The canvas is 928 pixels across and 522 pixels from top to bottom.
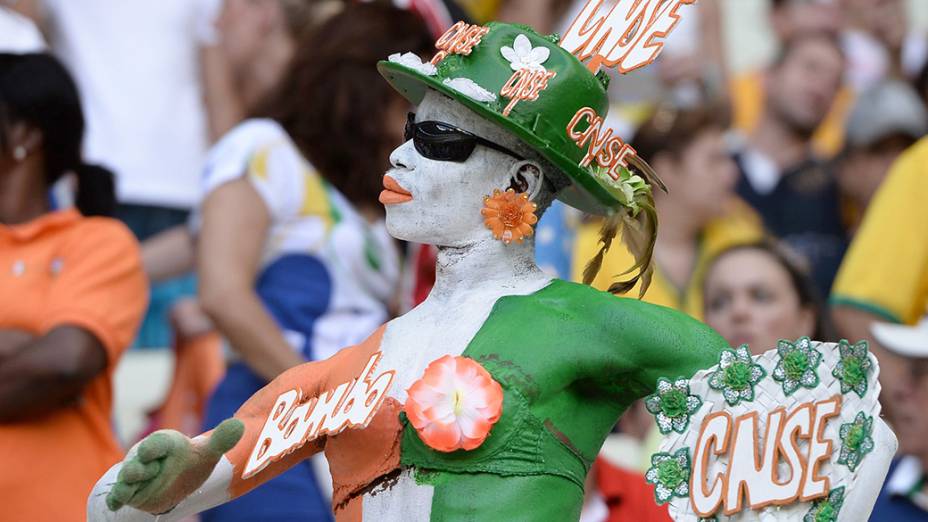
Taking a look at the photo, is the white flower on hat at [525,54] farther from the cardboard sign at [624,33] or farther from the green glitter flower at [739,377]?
the green glitter flower at [739,377]

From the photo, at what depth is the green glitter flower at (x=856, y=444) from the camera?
3.35 metres

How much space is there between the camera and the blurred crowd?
5.06 metres

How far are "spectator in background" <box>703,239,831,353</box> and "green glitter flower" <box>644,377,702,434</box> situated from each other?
2269 millimetres

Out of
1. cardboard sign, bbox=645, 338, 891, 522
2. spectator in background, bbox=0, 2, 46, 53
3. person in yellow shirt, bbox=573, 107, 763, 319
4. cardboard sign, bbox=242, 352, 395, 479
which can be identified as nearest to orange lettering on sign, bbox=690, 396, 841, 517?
cardboard sign, bbox=645, 338, 891, 522

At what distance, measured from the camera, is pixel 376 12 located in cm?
570

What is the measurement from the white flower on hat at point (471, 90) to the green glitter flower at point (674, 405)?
63cm

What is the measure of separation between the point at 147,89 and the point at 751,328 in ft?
7.68

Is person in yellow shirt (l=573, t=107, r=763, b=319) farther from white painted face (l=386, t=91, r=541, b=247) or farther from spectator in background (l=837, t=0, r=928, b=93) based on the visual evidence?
white painted face (l=386, t=91, r=541, b=247)

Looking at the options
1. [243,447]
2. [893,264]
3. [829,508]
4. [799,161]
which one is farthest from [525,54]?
[799,161]

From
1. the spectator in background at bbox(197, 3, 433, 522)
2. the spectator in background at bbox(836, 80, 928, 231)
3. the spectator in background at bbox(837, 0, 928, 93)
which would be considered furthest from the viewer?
the spectator in background at bbox(837, 0, 928, 93)

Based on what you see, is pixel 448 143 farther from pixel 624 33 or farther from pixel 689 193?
pixel 689 193

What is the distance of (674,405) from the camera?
355 cm

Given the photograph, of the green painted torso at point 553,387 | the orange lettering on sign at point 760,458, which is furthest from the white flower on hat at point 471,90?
the orange lettering on sign at point 760,458

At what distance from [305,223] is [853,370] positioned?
239cm
